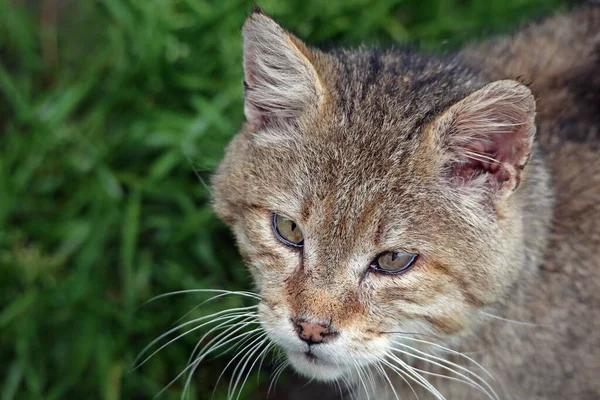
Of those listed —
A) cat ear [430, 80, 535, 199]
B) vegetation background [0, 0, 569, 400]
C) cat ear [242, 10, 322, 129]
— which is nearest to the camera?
cat ear [430, 80, 535, 199]

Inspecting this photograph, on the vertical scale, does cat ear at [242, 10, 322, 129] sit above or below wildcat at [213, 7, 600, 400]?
above

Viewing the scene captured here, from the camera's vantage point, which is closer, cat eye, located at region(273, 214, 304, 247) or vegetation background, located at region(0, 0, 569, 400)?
cat eye, located at region(273, 214, 304, 247)

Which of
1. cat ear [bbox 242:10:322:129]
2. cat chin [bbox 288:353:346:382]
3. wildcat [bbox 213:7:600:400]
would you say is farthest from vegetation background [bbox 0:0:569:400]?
cat chin [bbox 288:353:346:382]

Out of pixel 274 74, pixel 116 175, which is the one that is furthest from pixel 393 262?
pixel 116 175

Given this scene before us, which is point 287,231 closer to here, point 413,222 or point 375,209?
point 375,209

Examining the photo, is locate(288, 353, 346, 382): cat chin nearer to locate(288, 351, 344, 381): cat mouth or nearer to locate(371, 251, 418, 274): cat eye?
locate(288, 351, 344, 381): cat mouth

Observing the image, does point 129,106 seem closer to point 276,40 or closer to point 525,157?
point 276,40

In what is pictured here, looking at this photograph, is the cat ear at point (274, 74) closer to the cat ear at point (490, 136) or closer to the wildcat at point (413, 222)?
the wildcat at point (413, 222)
